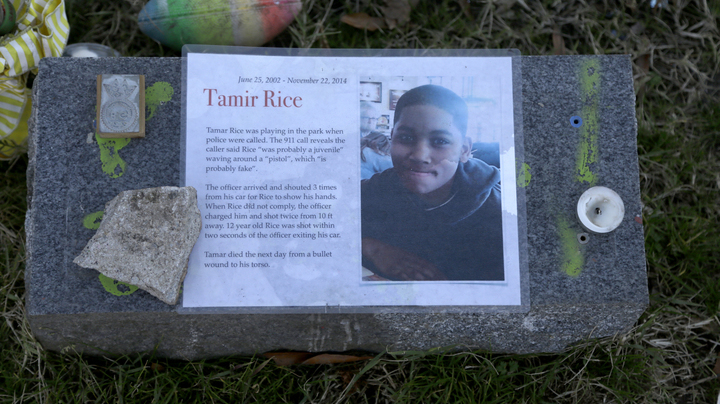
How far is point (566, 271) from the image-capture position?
1438mm

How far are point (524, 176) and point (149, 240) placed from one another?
107 centimetres

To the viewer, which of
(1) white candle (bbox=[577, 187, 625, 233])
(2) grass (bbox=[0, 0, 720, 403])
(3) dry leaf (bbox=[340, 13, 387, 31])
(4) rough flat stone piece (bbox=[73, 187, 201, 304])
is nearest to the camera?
(4) rough flat stone piece (bbox=[73, 187, 201, 304])

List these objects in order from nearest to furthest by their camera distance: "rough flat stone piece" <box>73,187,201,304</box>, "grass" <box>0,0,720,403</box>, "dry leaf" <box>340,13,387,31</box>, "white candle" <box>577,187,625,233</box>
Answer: "rough flat stone piece" <box>73,187,201,304</box> → "white candle" <box>577,187,625,233</box> → "grass" <box>0,0,720,403</box> → "dry leaf" <box>340,13,387,31</box>

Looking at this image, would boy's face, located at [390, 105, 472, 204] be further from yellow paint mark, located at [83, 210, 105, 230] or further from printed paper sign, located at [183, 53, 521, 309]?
yellow paint mark, located at [83, 210, 105, 230]

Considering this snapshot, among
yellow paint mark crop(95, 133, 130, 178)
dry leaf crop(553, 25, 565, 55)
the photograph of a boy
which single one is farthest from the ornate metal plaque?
dry leaf crop(553, 25, 565, 55)

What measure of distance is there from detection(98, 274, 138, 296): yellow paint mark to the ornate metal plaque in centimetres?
41

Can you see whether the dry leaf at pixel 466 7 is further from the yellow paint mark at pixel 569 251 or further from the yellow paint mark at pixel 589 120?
the yellow paint mark at pixel 569 251

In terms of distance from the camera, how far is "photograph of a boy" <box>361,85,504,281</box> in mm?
1428

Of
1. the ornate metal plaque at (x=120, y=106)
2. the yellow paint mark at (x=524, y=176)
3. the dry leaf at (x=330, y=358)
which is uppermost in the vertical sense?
the ornate metal plaque at (x=120, y=106)

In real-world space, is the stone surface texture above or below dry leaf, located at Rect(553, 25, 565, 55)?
below

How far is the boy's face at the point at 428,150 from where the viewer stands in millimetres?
1457

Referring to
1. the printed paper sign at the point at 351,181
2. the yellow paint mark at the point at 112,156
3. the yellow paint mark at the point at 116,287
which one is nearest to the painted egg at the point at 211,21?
the printed paper sign at the point at 351,181

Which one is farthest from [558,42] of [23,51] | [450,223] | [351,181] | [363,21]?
[23,51]

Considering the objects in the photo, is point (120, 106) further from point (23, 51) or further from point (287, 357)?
point (287, 357)
